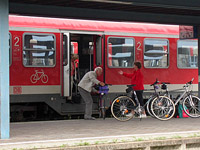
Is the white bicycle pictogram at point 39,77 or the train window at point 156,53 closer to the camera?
the white bicycle pictogram at point 39,77

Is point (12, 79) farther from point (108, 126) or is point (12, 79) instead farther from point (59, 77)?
point (108, 126)

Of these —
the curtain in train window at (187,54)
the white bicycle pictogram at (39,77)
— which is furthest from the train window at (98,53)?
the curtain in train window at (187,54)

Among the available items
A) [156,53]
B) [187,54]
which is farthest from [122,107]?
[187,54]

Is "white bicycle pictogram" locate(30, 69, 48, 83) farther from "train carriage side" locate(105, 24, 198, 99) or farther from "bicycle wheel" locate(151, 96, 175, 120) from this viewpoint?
"bicycle wheel" locate(151, 96, 175, 120)

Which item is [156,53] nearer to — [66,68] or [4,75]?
[66,68]

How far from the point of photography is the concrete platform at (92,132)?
26.1 feet

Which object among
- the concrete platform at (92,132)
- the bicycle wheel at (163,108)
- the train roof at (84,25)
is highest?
the train roof at (84,25)

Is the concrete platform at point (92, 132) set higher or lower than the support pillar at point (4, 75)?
lower

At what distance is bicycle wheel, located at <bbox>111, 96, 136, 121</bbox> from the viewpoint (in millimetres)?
12164

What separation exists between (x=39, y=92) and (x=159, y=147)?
20.2 feet

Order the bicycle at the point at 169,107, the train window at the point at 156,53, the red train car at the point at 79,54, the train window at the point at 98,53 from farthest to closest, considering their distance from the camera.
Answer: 1. the train window at the point at 156,53
2. the train window at the point at 98,53
3. the red train car at the point at 79,54
4. the bicycle at the point at 169,107

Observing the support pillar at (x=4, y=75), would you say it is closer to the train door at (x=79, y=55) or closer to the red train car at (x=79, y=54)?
the red train car at (x=79, y=54)

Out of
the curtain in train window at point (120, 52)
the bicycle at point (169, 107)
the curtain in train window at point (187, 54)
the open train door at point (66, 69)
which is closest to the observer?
the bicycle at point (169, 107)

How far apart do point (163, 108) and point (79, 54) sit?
392 cm
